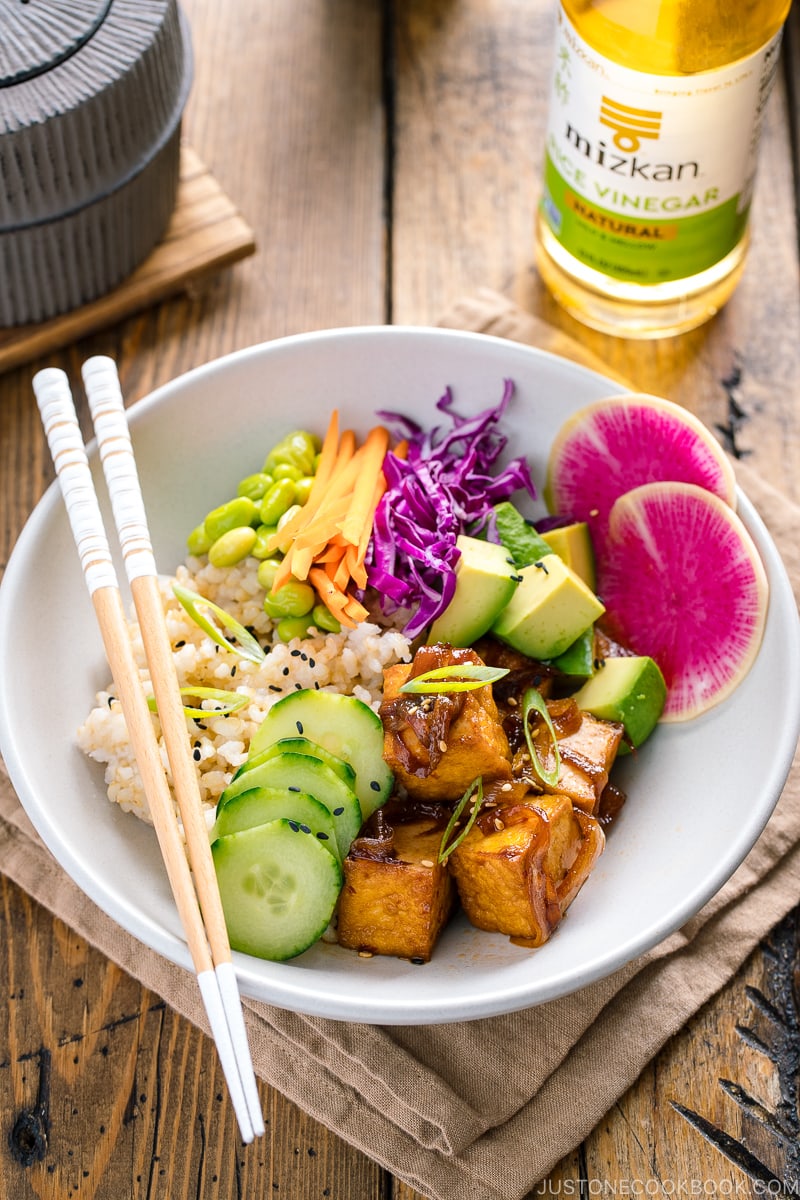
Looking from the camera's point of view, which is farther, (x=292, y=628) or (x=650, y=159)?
(x=650, y=159)

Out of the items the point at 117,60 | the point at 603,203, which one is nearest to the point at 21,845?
the point at 117,60

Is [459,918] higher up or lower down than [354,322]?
lower down

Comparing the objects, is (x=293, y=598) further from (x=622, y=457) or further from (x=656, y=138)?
(x=656, y=138)

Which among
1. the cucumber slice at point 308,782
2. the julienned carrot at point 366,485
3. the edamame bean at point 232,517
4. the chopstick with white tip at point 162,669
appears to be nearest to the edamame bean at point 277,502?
the edamame bean at point 232,517

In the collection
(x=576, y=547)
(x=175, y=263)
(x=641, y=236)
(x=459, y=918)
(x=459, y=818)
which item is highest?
(x=641, y=236)

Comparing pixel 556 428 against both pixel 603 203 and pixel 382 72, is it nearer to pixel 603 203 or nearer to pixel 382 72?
pixel 603 203

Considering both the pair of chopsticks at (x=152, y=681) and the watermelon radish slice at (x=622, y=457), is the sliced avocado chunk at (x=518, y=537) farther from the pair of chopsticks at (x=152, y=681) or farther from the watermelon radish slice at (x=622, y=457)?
the pair of chopsticks at (x=152, y=681)

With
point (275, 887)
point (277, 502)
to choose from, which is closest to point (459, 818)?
point (275, 887)
